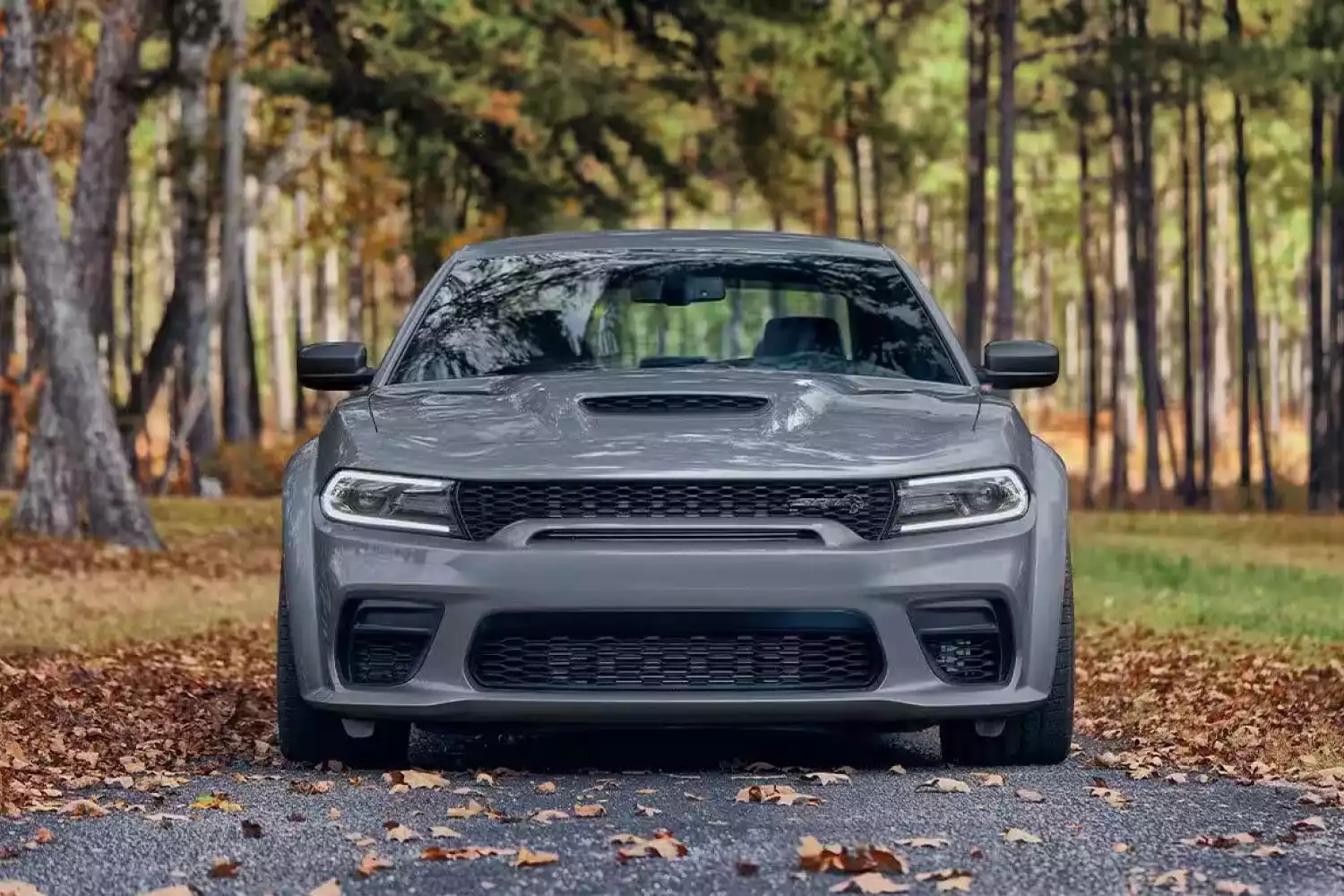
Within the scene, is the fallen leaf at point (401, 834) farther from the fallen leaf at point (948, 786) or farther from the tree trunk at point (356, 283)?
the tree trunk at point (356, 283)

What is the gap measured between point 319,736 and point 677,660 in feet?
4.10

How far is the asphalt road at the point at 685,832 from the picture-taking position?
5.50 metres

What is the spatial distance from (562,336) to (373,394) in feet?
2.80

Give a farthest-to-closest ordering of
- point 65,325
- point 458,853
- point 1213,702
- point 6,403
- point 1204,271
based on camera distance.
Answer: point 6,403, point 1204,271, point 65,325, point 1213,702, point 458,853

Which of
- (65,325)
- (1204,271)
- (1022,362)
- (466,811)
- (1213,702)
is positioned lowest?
(1204,271)

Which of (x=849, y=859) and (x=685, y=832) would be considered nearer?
(x=849, y=859)

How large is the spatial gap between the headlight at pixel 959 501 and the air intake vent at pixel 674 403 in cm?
57

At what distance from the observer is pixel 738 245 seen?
28.0 ft

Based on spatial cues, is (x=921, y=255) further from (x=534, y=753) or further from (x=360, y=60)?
(x=534, y=753)

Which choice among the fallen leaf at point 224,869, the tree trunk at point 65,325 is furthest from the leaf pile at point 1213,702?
the tree trunk at point 65,325

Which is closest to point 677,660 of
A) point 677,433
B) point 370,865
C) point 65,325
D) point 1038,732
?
point 677,433

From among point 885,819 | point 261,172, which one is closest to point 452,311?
point 885,819

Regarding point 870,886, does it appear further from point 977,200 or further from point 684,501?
point 977,200

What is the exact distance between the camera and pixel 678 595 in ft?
21.9
